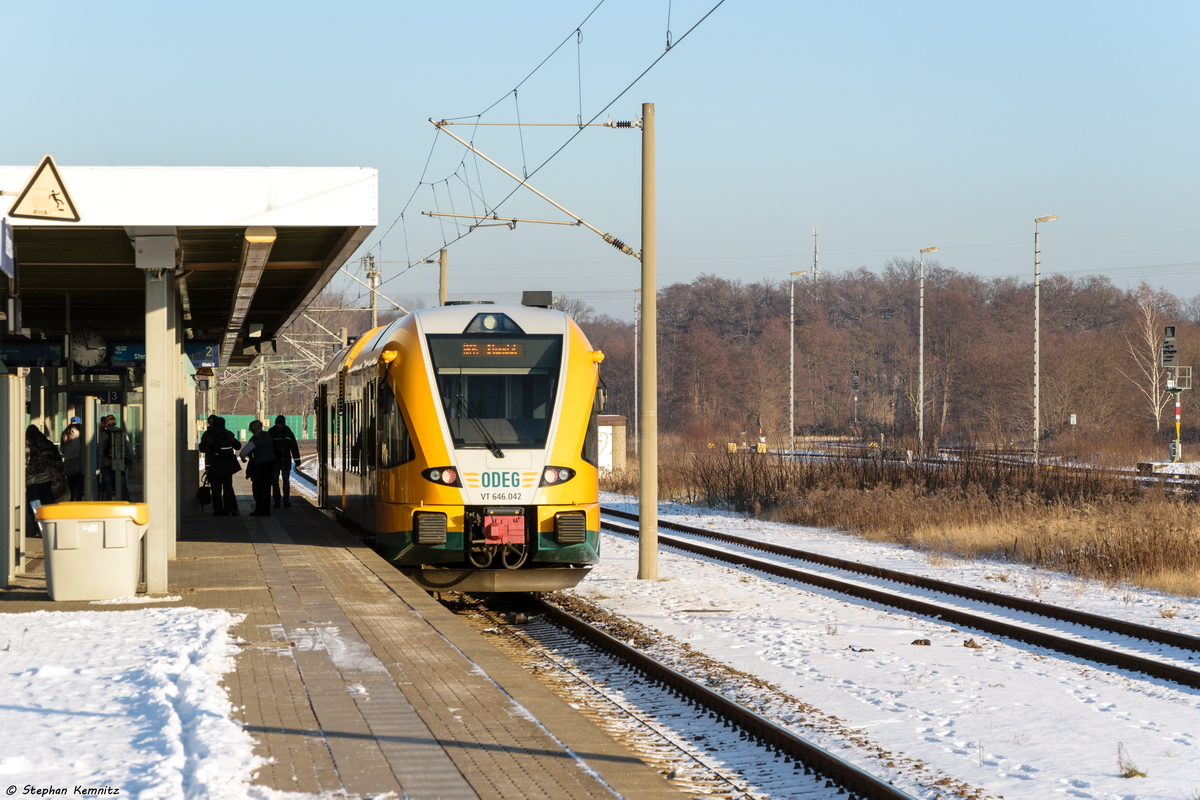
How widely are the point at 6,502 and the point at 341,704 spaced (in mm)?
6173

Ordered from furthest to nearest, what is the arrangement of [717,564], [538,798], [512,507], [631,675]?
[717,564] < [512,507] < [631,675] < [538,798]

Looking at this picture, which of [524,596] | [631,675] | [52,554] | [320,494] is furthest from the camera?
[320,494]

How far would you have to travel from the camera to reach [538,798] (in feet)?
17.2

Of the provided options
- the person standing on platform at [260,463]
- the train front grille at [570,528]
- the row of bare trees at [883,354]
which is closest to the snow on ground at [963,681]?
the train front grille at [570,528]

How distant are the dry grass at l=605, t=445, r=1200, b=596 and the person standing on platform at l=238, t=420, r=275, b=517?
10691mm

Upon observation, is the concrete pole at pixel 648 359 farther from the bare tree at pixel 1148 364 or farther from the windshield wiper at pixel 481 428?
the bare tree at pixel 1148 364

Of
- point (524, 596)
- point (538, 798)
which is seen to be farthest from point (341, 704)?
point (524, 596)

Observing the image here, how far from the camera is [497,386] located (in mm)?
12922

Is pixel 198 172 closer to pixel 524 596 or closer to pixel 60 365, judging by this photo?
pixel 524 596

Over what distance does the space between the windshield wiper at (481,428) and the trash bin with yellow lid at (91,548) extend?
3.26 meters

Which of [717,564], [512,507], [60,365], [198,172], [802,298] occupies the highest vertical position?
[802,298]

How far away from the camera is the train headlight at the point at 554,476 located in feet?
41.4

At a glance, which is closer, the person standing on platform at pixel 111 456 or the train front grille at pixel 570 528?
the train front grille at pixel 570 528

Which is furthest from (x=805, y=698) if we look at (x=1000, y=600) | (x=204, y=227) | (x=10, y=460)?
(x=10, y=460)
